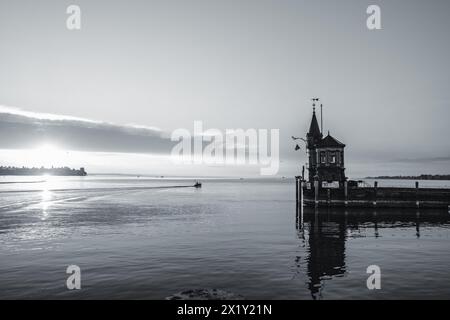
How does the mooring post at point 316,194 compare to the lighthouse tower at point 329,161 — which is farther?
the lighthouse tower at point 329,161

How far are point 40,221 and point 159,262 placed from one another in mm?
27192

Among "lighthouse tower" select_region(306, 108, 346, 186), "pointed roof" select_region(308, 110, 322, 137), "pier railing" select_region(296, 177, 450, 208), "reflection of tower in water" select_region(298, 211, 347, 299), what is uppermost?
"pointed roof" select_region(308, 110, 322, 137)

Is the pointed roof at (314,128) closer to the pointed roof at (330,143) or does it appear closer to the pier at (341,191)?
the pier at (341,191)

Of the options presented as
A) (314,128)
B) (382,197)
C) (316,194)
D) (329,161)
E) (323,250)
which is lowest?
(323,250)

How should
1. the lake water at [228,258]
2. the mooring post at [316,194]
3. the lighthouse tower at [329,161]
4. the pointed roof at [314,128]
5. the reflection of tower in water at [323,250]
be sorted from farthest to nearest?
1. the pointed roof at [314,128]
2. the lighthouse tower at [329,161]
3. the mooring post at [316,194]
4. the reflection of tower in water at [323,250]
5. the lake water at [228,258]

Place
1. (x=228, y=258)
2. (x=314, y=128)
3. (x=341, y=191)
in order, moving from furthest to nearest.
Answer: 1. (x=314, y=128)
2. (x=341, y=191)
3. (x=228, y=258)

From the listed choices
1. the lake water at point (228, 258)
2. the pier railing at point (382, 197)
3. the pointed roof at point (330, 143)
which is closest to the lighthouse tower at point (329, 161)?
the pointed roof at point (330, 143)

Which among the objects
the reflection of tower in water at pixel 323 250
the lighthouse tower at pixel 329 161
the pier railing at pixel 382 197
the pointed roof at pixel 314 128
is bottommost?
the reflection of tower in water at pixel 323 250

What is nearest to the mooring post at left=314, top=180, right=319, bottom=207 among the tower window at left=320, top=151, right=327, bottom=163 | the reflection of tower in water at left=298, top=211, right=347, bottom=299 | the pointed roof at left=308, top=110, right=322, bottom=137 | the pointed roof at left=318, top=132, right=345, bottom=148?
the tower window at left=320, top=151, right=327, bottom=163

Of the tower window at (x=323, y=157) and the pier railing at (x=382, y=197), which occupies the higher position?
the tower window at (x=323, y=157)

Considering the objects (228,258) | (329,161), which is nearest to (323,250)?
(228,258)

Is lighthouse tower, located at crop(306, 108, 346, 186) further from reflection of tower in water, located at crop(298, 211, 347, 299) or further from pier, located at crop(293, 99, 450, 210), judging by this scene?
reflection of tower in water, located at crop(298, 211, 347, 299)

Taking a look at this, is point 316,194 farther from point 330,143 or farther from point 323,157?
point 330,143

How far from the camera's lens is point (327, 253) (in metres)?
23.9
